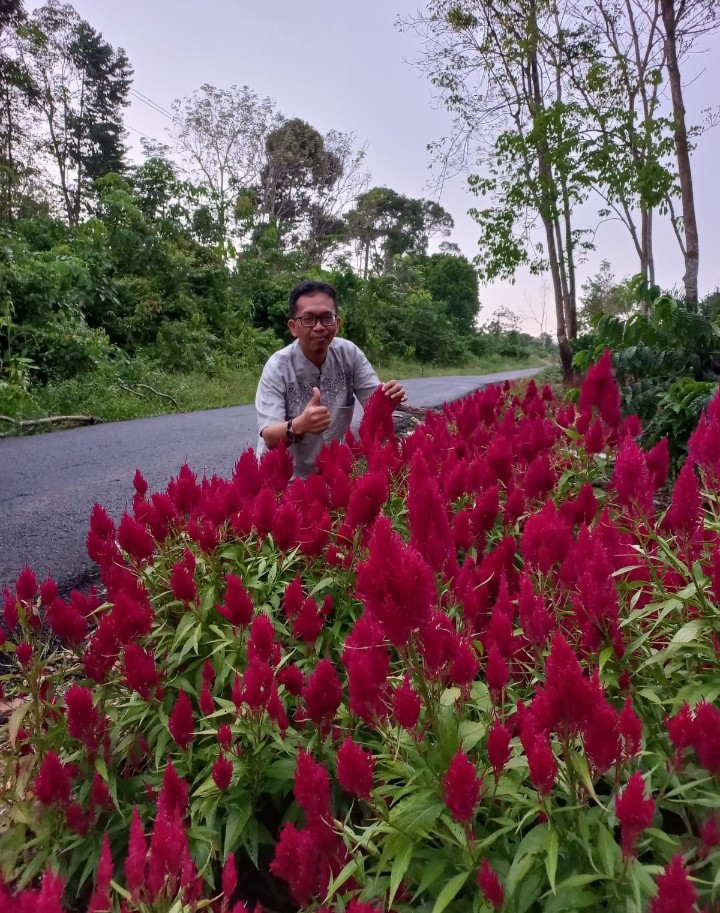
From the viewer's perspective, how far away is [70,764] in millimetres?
1364

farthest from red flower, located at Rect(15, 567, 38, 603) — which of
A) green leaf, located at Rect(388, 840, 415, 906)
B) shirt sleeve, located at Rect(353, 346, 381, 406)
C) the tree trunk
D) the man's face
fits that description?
the tree trunk

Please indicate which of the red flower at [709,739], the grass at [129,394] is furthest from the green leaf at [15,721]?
the grass at [129,394]

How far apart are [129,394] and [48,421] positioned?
2311 millimetres

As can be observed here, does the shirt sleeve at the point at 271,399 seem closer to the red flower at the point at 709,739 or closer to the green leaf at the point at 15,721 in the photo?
the green leaf at the point at 15,721

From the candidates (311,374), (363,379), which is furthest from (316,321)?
(363,379)

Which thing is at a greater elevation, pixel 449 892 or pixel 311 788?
pixel 311 788

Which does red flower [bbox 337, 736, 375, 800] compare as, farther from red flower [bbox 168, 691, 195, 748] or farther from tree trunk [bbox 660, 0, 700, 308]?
tree trunk [bbox 660, 0, 700, 308]

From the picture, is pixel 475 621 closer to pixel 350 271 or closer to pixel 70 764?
pixel 70 764

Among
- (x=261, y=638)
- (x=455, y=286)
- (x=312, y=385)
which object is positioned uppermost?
(x=455, y=286)

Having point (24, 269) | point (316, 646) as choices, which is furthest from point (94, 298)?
point (316, 646)

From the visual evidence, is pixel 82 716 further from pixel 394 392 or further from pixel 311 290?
pixel 311 290

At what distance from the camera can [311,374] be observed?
342 centimetres

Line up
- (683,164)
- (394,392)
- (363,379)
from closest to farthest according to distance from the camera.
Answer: (394,392)
(363,379)
(683,164)

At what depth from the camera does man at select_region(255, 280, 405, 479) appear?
3117mm
